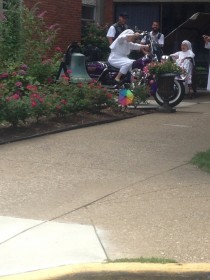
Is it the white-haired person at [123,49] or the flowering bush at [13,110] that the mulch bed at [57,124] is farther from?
the white-haired person at [123,49]

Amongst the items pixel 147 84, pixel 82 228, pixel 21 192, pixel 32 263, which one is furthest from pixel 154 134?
pixel 32 263

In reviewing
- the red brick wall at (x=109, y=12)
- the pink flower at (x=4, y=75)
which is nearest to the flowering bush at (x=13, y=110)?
the pink flower at (x=4, y=75)

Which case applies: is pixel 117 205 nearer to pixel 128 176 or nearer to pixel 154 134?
pixel 128 176

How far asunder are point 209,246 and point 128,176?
267 cm

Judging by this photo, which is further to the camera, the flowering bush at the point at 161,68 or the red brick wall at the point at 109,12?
the red brick wall at the point at 109,12

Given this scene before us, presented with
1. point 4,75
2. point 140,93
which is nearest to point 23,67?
point 4,75

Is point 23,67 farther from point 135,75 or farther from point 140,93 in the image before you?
point 135,75

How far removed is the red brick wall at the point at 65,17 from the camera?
1858 cm

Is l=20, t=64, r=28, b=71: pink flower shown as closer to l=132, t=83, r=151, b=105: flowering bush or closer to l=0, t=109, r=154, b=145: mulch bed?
l=0, t=109, r=154, b=145: mulch bed

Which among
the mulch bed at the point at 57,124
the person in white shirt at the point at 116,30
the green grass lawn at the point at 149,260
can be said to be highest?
the person in white shirt at the point at 116,30

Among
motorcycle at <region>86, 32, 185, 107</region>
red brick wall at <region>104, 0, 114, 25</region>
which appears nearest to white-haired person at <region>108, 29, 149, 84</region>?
motorcycle at <region>86, 32, 185, 107</region>

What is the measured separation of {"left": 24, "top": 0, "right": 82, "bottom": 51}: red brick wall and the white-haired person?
3.96 m

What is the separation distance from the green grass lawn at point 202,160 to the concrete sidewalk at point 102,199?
14 centimetres

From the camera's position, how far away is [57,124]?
40.1 ft
